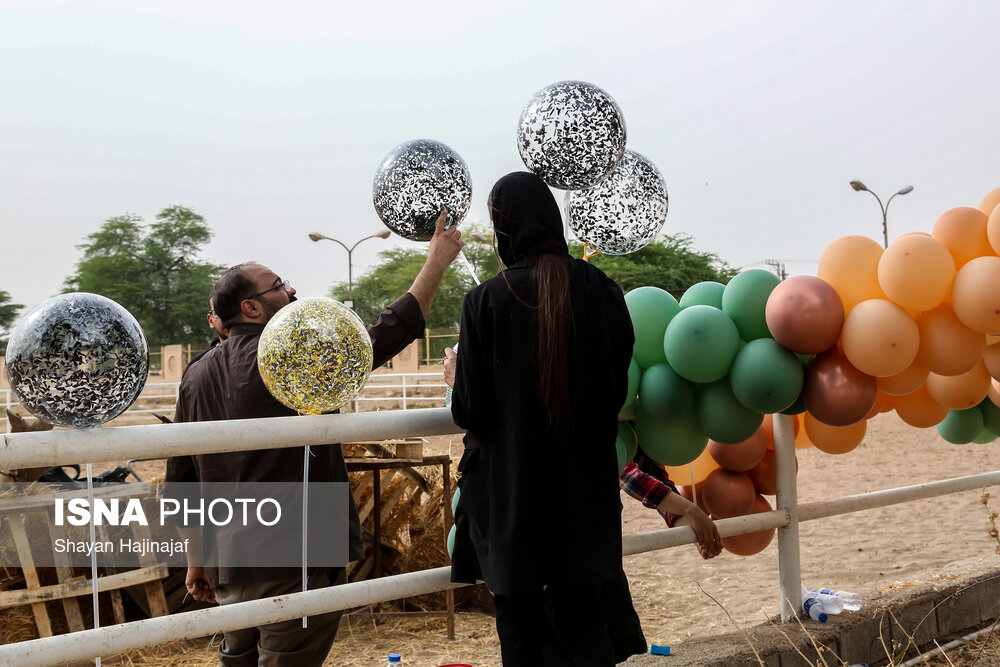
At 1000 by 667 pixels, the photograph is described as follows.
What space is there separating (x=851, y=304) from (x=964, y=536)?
6.15 m

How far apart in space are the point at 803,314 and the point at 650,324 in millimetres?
402

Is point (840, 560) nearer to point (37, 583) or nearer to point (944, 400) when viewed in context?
point (944, 400)

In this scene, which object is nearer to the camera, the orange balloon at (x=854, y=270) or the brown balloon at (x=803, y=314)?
the brown balloon at (x=803, y=314)

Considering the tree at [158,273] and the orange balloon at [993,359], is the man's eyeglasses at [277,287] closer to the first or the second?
the orange balloon at [993,359]

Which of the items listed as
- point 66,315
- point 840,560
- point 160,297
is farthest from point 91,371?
point 160,297

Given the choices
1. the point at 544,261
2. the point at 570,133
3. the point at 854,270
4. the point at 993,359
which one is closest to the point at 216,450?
the point at 544,261

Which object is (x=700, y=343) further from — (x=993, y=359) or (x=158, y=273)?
→ (x=158, y=273)

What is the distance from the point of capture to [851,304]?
7.75ft

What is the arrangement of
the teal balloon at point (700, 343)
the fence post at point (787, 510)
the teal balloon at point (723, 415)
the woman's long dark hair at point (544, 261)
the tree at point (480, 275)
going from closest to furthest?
the woman's long dark hair at point (544, 261), the teal balloon at point (700, 343), the teal balloon at point (723, 415), the fence post at point (787, 510), the tree at point (480, 275)

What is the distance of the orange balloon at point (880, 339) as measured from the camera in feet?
7.20

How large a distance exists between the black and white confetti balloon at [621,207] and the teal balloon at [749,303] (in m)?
0.45

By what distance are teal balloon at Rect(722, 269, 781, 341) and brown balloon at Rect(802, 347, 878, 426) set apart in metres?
0.17

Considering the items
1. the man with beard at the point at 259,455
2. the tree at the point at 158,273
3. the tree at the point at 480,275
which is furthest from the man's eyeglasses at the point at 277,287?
the tree at the point at 158,273

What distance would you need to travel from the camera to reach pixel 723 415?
229 centimetres
